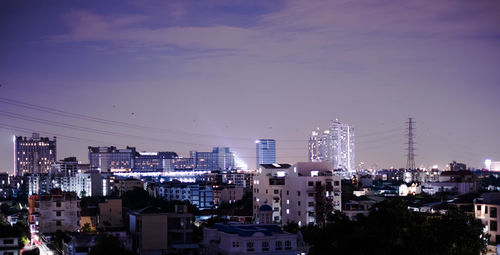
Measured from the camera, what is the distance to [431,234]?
16.1m

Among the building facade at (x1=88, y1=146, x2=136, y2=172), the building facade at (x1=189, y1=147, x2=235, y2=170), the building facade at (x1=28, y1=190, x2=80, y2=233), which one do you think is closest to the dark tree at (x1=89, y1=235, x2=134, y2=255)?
the building facade at (x1=28, y1=190, x2=80, y2=233)

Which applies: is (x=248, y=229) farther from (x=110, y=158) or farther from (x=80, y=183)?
(x=110, y=158)

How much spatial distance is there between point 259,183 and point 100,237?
581 inches

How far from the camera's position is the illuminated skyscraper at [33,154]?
11169 centimetres

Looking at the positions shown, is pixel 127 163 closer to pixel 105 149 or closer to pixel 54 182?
pixel 105 149

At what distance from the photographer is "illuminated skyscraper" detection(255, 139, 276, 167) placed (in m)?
122

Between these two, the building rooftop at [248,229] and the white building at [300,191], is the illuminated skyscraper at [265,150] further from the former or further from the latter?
the building rooftop at [248,229]

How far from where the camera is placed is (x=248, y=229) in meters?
19.7

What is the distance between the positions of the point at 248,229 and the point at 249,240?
2.68 feet

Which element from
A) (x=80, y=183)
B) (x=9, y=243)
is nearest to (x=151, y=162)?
(x=80, y=183)

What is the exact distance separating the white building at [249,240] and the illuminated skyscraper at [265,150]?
101 m

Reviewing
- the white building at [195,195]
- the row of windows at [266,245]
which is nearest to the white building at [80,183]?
the white building at [195,195]

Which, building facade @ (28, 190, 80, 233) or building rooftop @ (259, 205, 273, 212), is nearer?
building facade @ (28, 190, 80, 233)

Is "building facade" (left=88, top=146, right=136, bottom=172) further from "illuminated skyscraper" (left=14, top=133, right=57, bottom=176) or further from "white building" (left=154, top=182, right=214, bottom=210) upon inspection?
A: "white building" (left=154, top=182, right=214, bottom=210)
